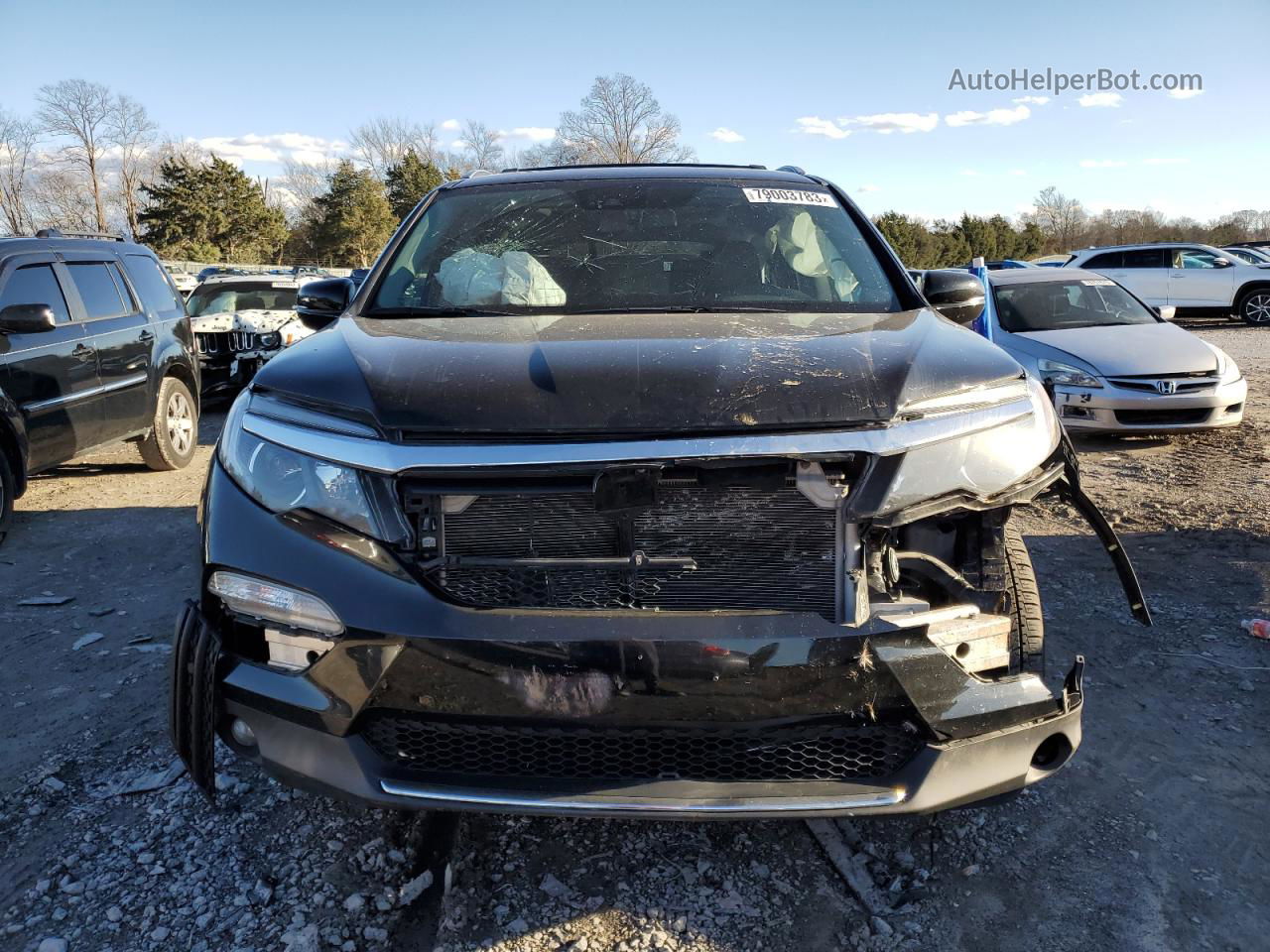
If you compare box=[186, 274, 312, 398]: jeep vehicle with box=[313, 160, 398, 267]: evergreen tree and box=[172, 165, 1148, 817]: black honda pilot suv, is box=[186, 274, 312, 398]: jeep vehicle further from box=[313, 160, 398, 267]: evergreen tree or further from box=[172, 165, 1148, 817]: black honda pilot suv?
box=[313, 160, 398, 267]: evergreen tree

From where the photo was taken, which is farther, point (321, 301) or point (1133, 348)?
point (1133, 348)

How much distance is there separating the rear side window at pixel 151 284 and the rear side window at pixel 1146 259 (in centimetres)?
1870

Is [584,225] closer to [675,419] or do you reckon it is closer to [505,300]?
[505,300]

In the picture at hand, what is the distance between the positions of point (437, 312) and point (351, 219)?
148 ft

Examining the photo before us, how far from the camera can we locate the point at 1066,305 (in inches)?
364

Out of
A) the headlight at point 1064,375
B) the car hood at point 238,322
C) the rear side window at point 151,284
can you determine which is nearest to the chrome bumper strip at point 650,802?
the headlight at point 1064,375

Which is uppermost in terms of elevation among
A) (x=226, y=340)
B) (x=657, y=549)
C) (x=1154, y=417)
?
(x=226, y=340)

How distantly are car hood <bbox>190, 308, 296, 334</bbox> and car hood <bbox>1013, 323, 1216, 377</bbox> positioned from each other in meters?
8.54

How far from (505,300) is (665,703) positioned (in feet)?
5.35

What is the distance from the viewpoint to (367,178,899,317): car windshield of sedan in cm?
304

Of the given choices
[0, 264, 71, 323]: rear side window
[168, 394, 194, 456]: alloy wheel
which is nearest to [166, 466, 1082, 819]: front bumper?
[0, 264, 71, 323]: rear side window

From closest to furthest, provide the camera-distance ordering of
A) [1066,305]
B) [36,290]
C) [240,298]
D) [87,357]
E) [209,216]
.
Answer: [36,290]
[87,357]
[1066,305]
[240,298]
[209,216]

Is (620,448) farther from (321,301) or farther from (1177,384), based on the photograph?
(1177,384)

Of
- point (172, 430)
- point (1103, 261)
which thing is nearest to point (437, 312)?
point (172, 430)
